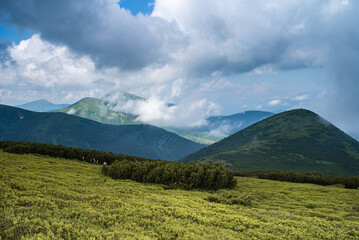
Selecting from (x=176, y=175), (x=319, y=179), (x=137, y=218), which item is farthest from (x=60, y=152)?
(x=319, y=179)

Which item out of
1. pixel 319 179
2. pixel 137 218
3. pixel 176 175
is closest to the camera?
pixel 137 218

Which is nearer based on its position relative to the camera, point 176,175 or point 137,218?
point 137,218

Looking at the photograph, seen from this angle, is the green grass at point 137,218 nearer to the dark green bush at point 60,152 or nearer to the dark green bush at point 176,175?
the dark green bush at point 176,175

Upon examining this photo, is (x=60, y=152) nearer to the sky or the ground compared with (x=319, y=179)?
nearer to the sky

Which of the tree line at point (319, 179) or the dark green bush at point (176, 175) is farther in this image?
the tree line at point (319, 179)

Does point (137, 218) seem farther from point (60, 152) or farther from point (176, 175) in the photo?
point (60, 152)

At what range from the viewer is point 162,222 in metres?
12.9

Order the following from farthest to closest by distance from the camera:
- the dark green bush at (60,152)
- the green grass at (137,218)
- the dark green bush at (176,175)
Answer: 1. the dark green bush at (60,152)
2. the dark green bush at (176,175)
3. the green grass at (137,218)

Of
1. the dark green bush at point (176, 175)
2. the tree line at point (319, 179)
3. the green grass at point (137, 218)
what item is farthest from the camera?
the tree line at point (319, 179)

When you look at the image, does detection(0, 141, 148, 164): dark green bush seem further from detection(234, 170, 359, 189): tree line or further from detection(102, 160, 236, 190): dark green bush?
detection(234, 170, 359, 189): tree line

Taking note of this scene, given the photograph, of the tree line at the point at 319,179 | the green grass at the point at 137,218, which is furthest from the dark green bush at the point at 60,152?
the tree line at the point at 319,179

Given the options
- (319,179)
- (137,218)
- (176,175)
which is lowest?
(137,218)

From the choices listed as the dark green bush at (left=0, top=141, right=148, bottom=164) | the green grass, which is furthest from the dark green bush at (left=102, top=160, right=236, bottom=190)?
the dark green bush at (left=0, top=141, right=148, bottom=164)

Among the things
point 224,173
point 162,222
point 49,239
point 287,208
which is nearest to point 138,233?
point 162,222
